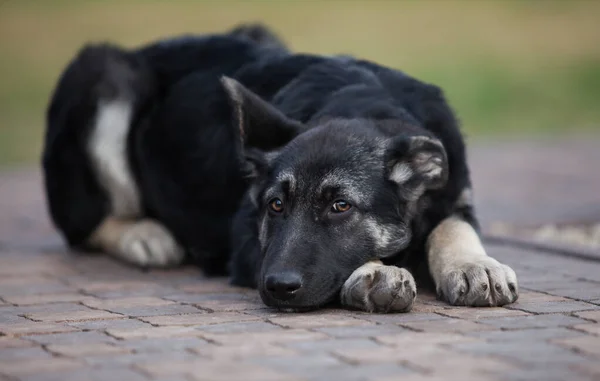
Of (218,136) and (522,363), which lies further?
(218,136)

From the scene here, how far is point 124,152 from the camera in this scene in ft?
23.1

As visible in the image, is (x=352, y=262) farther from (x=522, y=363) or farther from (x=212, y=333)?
(x=522, y=363)

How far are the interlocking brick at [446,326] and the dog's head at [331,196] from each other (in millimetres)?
535

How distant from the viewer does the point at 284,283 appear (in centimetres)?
454

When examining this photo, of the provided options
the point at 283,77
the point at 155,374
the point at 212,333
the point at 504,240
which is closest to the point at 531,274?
the point at 504,240

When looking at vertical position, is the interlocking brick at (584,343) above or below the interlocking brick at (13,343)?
above

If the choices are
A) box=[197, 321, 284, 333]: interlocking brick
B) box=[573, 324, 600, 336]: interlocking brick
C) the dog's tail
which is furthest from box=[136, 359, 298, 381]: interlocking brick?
the dog's tail

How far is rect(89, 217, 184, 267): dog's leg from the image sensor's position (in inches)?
259

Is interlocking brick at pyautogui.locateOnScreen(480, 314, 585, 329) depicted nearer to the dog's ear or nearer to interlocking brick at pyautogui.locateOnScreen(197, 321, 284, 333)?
interlocking brick at pyautogui.locateOnScreen(197, 321, 284, 333)

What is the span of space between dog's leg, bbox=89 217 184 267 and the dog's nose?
2.10 metres

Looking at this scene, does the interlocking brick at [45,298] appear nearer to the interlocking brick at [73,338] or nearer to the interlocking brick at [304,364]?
the interlocking brick at [73,338]

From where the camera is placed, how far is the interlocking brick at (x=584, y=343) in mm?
3727

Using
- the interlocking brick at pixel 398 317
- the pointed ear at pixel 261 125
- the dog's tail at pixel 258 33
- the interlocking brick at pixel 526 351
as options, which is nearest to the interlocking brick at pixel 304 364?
the interlocking brick at pixel 526 351

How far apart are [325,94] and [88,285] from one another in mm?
1625
